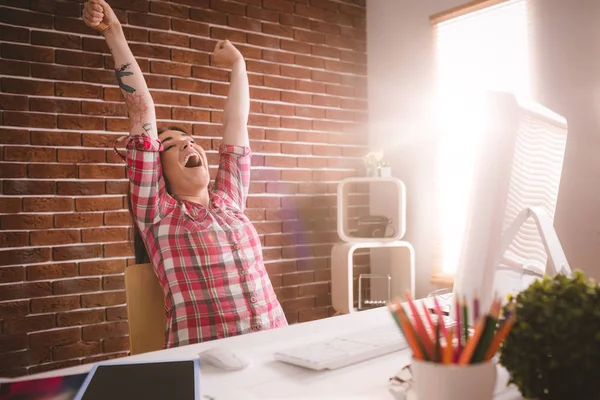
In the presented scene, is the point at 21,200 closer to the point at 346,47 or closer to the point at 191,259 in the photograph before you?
the point at 191,259

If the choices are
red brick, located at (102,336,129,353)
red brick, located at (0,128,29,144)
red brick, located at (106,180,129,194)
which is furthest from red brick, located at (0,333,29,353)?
red brick, located at (0,128,29,144)

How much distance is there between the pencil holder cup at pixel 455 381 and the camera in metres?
0.63

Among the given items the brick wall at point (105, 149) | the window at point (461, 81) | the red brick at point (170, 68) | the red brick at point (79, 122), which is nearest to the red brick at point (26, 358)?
the brick wall at point (105, 149)

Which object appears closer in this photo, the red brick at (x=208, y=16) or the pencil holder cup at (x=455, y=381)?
the pencil holder cup at (x=455, y=381)

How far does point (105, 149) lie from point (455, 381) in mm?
2404

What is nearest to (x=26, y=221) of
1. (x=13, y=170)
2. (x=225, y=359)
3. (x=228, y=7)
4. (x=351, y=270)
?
(x=13, y=170)

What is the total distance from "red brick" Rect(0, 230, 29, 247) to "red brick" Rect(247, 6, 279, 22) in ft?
5.83

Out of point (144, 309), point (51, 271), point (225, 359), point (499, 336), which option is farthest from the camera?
point (51, 271)

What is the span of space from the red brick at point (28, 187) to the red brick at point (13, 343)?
2.20 feet

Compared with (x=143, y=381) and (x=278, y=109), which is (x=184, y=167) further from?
(x=278, y=109)

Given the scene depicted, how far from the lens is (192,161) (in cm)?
185

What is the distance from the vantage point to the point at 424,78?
3330 mm

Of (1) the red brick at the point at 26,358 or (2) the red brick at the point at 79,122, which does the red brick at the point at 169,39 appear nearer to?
(2) the red brick at the point at 79,122

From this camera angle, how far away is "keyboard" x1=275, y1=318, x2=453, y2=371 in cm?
98
